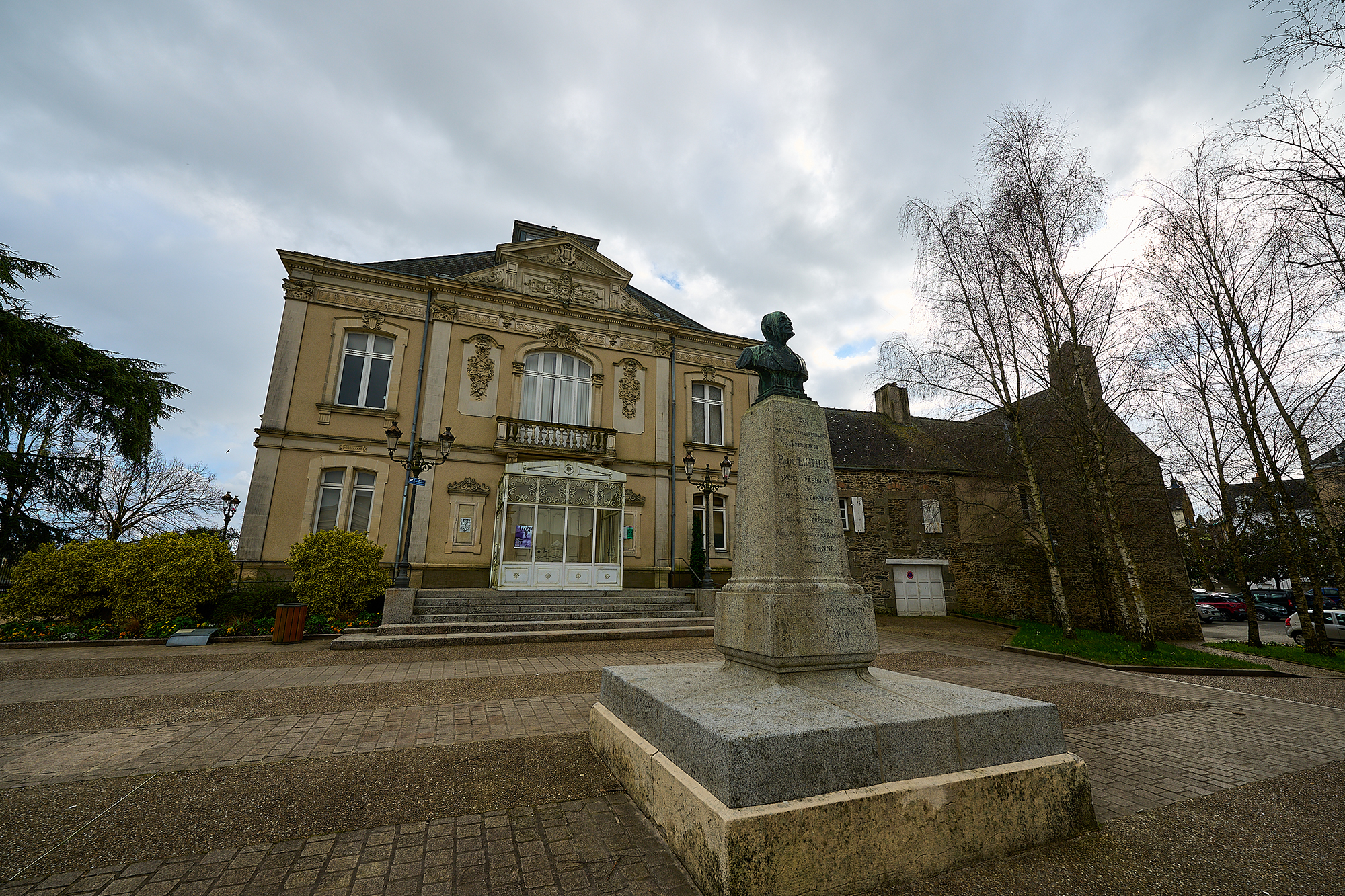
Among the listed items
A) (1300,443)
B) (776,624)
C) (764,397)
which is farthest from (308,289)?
(1300,443)

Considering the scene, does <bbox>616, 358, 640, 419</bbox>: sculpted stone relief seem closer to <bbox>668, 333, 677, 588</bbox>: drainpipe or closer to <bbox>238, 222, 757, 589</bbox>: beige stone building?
<bbox>238, 222, 757, 589</bbox>: beige stone building

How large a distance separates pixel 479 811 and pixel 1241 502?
20978 millimetres

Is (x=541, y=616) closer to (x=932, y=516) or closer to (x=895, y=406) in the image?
(x=932, y=516)

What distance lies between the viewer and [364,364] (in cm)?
1578

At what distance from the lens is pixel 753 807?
2248 mm

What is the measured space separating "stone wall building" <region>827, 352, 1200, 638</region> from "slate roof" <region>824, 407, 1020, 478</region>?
6cm

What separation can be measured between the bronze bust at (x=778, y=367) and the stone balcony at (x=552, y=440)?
12694 millimetres

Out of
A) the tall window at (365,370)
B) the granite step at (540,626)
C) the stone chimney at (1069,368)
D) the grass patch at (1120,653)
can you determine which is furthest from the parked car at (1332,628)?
the tall window at (365,370)

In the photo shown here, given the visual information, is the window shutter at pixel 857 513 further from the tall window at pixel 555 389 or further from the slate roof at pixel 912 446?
the tall window at pixel 555 389

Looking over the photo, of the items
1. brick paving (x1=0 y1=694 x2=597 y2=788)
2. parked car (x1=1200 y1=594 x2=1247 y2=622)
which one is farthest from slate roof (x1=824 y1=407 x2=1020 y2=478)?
parked car (x1=1200 y1=594 x2=1247 y2=622)

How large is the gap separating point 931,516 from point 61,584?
80.3ft

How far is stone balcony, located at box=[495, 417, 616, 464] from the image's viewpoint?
A: 16.0m

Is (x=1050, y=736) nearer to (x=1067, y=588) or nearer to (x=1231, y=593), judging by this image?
(x=1067, y=588)

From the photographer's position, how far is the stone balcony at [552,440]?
15961 millimetres
